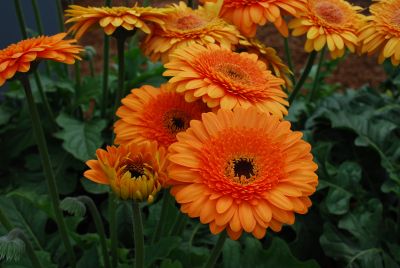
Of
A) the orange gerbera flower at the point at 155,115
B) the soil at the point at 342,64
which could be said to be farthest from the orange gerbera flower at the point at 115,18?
the soil at the point at 342,64

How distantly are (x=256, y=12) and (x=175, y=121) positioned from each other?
0.38 metres

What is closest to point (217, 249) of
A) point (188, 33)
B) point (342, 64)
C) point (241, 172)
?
point (241, 172)

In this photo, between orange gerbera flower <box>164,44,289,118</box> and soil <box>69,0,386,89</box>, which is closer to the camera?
orange gerbera flower <box>164,44,289,118</box>

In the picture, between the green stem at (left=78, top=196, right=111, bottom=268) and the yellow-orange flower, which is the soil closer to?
the yellow-orange flower

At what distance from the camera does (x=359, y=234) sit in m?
1.83

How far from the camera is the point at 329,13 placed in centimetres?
146

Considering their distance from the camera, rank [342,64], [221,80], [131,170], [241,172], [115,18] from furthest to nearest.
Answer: [342,64], [115,18], [221,80], [241,172], [131,170]

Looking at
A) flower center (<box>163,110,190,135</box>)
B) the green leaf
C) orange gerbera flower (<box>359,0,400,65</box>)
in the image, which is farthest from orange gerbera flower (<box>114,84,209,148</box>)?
the green leaf

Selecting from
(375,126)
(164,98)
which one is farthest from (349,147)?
(164,98)

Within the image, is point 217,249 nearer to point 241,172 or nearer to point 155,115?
point 241,172

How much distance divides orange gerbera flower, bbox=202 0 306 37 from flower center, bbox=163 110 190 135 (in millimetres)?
328

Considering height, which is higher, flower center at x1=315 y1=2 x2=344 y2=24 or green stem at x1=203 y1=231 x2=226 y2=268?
flower center at x1=315 y1=2 x2=344 y2=24

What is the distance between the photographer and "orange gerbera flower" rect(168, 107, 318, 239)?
0.92 m

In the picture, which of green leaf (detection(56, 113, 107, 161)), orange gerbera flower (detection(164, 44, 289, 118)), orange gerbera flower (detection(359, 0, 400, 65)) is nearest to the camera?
orange gerbera flower (detection(164, 44, 289, 118))
